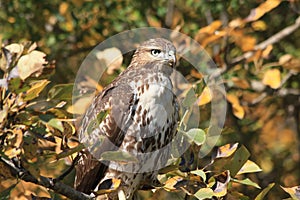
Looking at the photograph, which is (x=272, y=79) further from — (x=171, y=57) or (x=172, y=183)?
(x=172, y=183)

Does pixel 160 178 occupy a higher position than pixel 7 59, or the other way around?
pixel 7 59

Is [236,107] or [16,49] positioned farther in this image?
[236,107]

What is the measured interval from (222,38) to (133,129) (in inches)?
52.1

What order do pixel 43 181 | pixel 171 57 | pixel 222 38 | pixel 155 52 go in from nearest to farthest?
pixel 43 181
pixel 171 57
pixel 155 52
pixel 222 38

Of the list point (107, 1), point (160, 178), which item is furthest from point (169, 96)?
point (107, 1)

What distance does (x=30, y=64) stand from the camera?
2.50 m

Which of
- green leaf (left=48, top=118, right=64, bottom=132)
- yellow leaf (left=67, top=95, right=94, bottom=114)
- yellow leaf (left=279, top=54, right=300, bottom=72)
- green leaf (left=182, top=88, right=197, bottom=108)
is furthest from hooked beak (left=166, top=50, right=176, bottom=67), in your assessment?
yellow leaf (left=279, top=54, right=300, bottom=72)

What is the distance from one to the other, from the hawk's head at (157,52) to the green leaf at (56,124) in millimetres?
793

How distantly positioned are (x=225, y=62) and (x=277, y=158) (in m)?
0.97

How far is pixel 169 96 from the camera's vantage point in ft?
9.54

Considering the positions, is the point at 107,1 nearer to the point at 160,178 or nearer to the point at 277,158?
the point at 277,158

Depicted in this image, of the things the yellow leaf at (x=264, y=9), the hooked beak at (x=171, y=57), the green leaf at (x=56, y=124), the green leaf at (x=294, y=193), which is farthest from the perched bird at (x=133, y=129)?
the yellow leaf at (x=264, y=9)

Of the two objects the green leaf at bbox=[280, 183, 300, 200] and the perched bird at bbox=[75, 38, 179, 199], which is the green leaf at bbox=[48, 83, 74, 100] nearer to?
the perched bird at bbox=[75, 38, 179, 199]

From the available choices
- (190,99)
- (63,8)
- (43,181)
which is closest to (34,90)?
(43,181)
